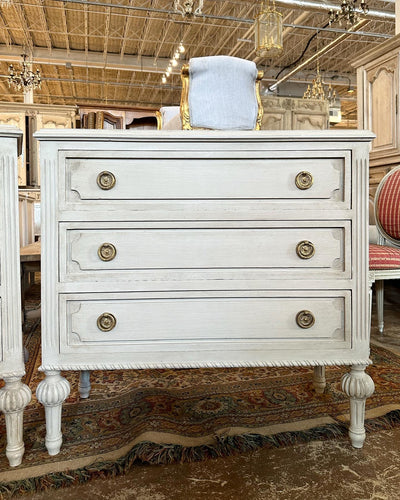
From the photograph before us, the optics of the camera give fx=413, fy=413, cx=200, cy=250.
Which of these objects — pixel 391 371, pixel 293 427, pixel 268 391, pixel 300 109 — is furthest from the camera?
pixel 300 109

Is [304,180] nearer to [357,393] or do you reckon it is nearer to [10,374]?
[357,393]

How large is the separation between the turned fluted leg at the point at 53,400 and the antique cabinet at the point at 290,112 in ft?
19.5

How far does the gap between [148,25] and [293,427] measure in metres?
9.88

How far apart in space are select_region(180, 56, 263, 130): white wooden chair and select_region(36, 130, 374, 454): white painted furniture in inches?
12.7

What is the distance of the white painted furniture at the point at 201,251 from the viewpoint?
1.30m

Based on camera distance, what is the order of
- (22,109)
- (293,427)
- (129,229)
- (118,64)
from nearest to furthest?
(129,229)
(293,427)
(22,109)
(118,64)

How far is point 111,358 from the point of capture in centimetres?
132

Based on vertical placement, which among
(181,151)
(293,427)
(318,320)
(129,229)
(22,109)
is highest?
(22,109)

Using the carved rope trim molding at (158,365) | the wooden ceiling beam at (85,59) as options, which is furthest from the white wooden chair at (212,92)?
the wooden ceiling beam at (85,59)

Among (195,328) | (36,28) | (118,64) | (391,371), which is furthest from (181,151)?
(118,64)

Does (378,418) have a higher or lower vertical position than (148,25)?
lower

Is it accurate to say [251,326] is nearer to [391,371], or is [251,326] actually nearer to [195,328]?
[195,328]

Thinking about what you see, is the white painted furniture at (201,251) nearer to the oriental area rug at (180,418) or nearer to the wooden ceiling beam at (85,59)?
the oriental area rug at (180,418)

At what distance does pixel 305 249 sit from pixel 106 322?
0.68m
